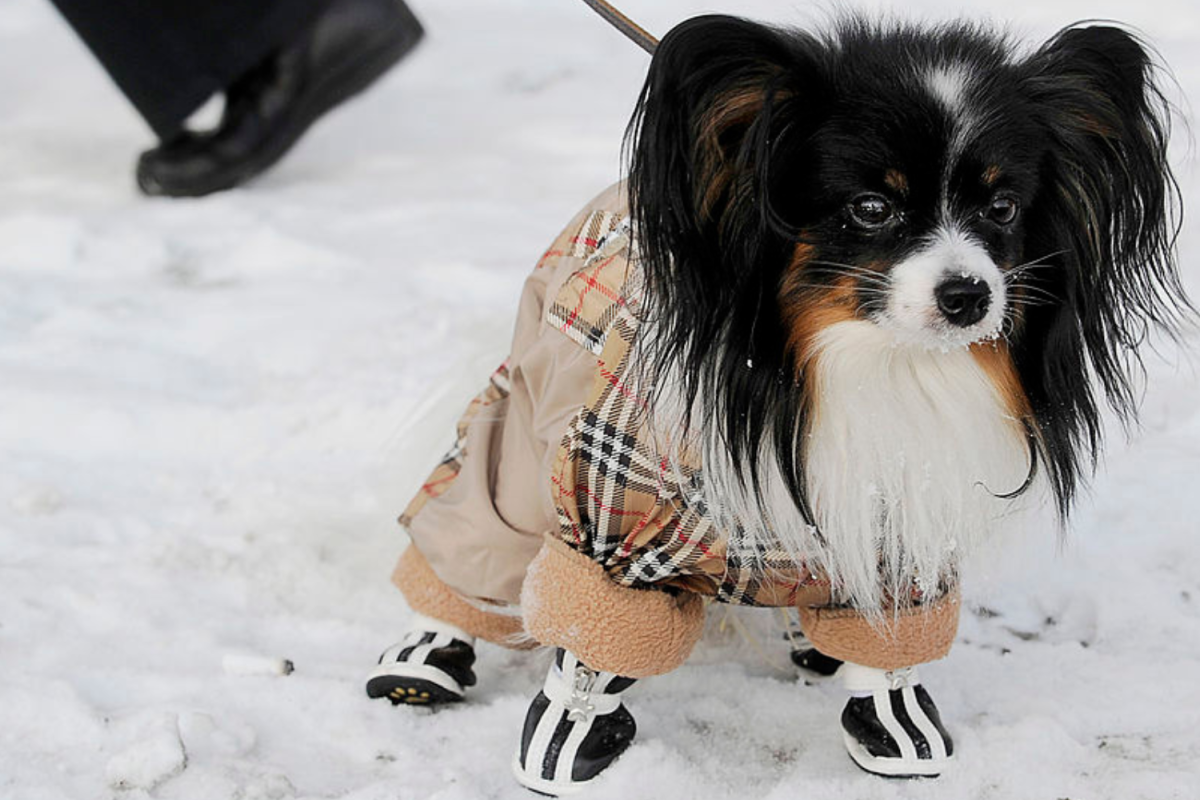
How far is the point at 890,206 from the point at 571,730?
767 mm

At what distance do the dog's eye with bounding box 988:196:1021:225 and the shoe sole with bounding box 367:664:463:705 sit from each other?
3.12ft

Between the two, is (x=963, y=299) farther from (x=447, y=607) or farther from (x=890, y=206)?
(x=447, y=607)

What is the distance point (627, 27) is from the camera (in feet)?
5.81

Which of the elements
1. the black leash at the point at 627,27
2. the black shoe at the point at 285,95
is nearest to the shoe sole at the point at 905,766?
the black leash at the point at 627,27

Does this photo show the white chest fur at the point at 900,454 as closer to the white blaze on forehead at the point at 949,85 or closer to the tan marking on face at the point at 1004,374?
the tan marking on face at the point at 1004,374

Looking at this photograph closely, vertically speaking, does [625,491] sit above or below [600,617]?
above

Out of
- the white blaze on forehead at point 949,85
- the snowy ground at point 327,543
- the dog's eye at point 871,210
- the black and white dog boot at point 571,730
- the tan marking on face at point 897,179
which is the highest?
the white blaze on forehead at point 949,85

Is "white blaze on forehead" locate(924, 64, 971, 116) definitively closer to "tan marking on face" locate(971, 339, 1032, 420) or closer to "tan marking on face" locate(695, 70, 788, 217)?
"tan marking on face" locate(695, 70, 788, 217)

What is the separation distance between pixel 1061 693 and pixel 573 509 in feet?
2.48

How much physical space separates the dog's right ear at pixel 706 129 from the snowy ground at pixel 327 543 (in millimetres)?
245

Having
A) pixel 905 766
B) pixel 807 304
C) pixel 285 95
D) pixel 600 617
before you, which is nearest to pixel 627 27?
pixel 807 304

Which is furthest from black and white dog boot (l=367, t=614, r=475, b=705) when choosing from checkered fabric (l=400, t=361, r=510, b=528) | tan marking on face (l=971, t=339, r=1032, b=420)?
tan marking on face (l=971, t=339, r=1032, b=420)

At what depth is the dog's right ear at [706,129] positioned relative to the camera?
1.35 metres

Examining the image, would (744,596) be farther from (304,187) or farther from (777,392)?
(304,187)
